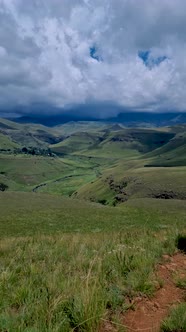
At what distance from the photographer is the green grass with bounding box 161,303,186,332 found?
5.29 meters

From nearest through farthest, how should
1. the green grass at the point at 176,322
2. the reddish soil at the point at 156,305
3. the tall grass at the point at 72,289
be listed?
the green grass at the point at 176,322
the tall grass at the point at 72,289
the reddish soil at the point at 156,305

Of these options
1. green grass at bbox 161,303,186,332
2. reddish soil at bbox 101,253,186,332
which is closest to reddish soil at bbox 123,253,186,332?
reddish soil at bbox 101,253,186,332

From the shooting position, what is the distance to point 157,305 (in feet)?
21.7

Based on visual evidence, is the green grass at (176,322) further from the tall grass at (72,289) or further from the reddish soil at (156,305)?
the tall grass at (72,289)

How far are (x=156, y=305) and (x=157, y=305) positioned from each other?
2cm

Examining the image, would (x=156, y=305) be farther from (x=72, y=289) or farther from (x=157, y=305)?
(x=72, y=289)

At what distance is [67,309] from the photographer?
19.5 ft

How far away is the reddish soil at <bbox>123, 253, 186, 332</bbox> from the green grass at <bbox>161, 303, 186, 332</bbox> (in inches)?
7.0

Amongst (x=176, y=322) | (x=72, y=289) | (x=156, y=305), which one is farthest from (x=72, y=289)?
(x=176, y=322)

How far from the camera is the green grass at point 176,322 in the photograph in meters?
5.29

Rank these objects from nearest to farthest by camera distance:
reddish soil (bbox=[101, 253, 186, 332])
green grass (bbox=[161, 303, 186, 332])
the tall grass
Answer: green grass (bbox=[161, 303, 186, 332]) < the tall grass < reddish soil (bbox=[101, 253, 186, 332])

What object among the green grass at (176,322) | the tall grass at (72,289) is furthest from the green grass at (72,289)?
the green grass at (176,322)

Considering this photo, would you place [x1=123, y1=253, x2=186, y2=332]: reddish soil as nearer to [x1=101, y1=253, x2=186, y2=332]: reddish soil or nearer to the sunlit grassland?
[x1=101, y1=253, x2=186, y2=332]: reddish soil

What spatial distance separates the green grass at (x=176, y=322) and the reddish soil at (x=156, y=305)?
0.18 m
